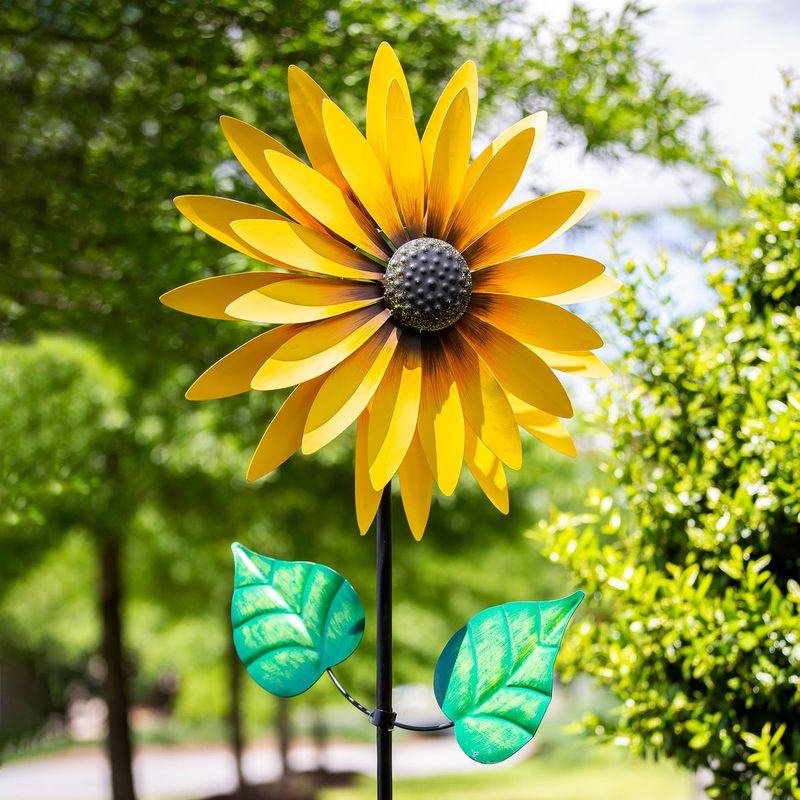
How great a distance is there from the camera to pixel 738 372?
2.37 m

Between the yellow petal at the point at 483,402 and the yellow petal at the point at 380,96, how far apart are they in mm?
353

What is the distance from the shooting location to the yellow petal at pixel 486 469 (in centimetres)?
158

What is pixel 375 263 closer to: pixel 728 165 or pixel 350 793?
pixel 728 165

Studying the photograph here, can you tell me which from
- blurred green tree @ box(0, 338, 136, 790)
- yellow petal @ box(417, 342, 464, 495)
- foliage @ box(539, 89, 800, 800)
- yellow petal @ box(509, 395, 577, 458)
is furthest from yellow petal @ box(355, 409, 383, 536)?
blurred green tree @ box(0, 338, 136, 790)

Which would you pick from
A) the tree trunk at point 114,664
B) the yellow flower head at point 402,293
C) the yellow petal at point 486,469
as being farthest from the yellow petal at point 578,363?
the tree trunk at point 114,664

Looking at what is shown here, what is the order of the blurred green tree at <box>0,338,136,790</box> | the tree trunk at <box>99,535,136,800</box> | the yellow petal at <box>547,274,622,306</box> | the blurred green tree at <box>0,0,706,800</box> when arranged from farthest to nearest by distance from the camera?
the tree trunk at <box>99,535,136,800</box> → the blurred green tree at <box>0,338,136,790</box> → the blurred green tree at <box>0,0,706,800</box> → the yellow petal at <box>547,274,622,306</box>

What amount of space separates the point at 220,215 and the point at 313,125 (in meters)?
0.25

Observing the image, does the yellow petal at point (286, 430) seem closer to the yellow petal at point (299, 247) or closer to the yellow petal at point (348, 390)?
the yellow petal at point (348, 390)

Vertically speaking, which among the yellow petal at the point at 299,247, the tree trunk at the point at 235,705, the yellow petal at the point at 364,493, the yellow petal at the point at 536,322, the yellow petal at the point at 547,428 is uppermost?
the yellow petal at the point at 299,247

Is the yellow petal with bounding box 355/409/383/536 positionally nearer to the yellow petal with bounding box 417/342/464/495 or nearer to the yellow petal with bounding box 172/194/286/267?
the yellow petal with bounding box 417/342/464/495

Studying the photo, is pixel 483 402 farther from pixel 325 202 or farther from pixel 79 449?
pixel 79 449

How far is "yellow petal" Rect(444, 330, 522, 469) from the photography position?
1490mm

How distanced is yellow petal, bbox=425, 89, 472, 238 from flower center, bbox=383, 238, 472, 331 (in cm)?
7

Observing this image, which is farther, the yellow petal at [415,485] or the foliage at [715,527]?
the foliage at [715,527]
